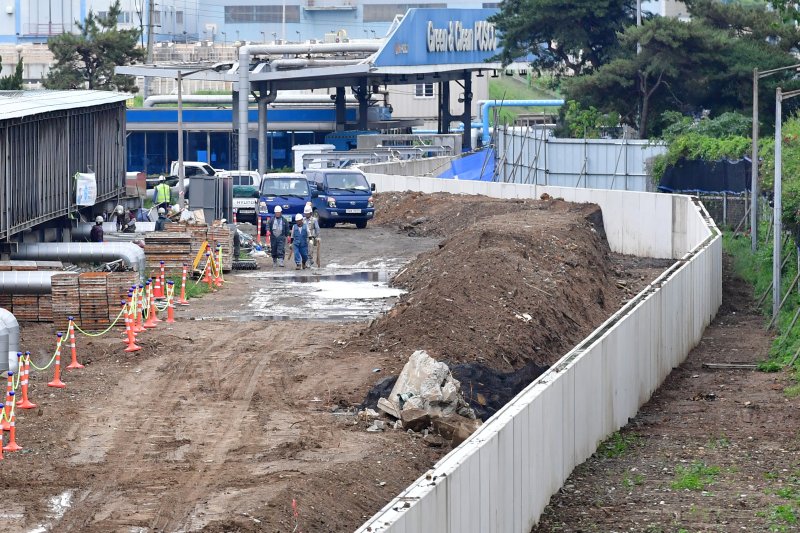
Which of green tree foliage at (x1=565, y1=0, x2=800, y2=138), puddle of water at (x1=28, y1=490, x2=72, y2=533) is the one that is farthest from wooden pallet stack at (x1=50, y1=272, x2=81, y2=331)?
green tree foliage at (x1=565, y1=0, x2=800, y2=138)

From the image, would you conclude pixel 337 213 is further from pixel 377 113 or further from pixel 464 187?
pixel 377 113

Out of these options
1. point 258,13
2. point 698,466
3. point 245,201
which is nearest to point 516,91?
point 258,13

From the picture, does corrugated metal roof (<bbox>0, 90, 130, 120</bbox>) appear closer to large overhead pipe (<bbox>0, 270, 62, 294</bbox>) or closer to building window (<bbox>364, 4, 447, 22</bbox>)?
large overhead pipe (<bbox>0, 270, 62, 294</bbox>)

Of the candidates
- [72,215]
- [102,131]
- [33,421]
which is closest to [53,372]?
[33,421]

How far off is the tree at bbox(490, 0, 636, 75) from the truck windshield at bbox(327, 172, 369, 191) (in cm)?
2305

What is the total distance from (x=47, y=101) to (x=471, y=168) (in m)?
36.1

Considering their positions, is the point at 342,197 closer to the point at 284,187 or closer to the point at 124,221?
the point at 284,187

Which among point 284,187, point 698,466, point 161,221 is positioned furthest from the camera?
point 284,187

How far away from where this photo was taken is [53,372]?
21.2m

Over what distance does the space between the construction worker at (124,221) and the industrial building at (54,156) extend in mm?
406

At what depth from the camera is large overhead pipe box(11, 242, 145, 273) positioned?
30169mm

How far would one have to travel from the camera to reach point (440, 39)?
77.4 metres

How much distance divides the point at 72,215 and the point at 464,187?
64.6 ft

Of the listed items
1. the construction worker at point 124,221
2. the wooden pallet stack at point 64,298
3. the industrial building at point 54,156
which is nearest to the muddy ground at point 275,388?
the wooden pallet stack at point 64,298
